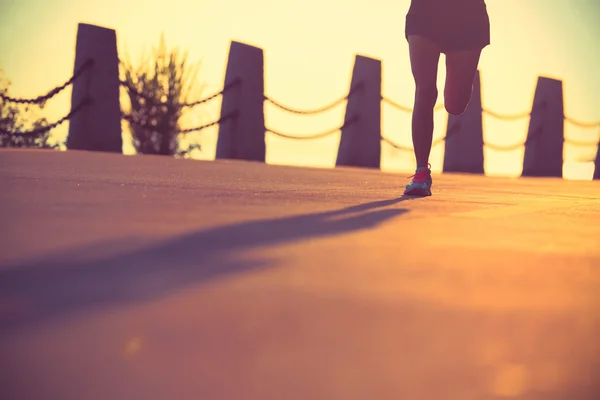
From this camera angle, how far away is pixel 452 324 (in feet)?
4.04

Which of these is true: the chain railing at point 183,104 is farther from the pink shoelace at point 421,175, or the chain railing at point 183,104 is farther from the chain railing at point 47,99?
the pink shoelace at point 421,175

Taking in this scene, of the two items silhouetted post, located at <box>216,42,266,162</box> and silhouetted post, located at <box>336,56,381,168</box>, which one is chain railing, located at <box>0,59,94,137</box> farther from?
silhouetted post, located at <box>336,56,381,168</box>

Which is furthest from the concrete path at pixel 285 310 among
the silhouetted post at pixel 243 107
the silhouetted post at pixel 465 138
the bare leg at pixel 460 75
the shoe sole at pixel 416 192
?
the silhouetted post at pixel 465 138

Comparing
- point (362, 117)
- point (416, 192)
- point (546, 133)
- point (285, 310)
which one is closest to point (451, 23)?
point (416, 192)

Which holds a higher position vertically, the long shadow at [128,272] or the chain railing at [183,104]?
the chain railing at [183,104]

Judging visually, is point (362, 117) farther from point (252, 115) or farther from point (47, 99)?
point (47, 99)

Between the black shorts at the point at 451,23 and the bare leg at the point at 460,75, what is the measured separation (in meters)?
0.09

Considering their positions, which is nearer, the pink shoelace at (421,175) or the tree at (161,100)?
the pink shoelace at (421,175)

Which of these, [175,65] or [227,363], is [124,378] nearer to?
[227,363]

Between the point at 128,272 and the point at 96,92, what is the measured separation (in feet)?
33.5

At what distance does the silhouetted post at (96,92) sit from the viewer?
37.1 feet

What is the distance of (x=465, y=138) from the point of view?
16797mm

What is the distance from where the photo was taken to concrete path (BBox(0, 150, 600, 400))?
2.93ft

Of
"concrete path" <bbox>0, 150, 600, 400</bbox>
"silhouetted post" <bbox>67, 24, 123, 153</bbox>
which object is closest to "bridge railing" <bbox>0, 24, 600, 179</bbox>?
"silhouetted post" <bbox>67, 24, 123, 153</bbox>
